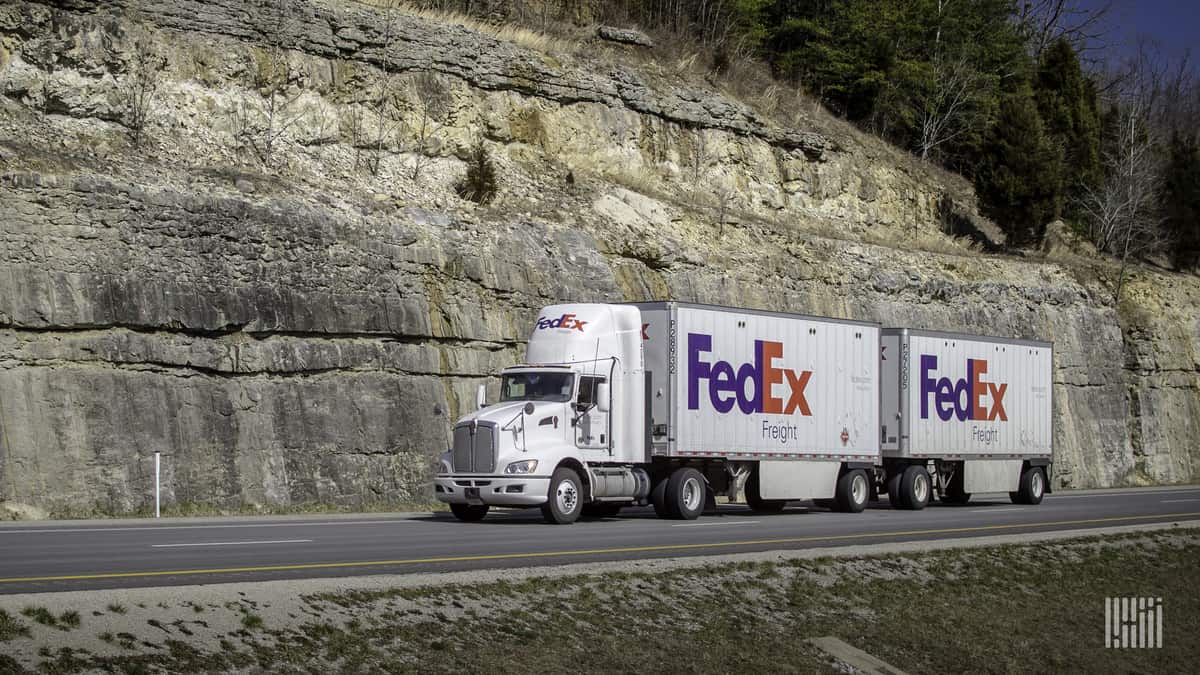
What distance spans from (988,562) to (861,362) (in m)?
10.7

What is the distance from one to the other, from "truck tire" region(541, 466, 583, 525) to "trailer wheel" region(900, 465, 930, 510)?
972 cm

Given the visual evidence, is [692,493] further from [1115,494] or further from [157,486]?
[1115,494]

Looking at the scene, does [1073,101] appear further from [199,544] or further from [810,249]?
[199,544]

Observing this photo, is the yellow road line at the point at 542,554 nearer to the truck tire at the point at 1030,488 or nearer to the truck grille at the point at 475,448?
the truck grille at the point at 475,448

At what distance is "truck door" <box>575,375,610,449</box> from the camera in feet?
83.4

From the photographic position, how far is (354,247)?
33.1m

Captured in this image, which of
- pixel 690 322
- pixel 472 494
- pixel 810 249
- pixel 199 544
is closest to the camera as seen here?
pixel 199 544

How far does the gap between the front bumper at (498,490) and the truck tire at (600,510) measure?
351cm

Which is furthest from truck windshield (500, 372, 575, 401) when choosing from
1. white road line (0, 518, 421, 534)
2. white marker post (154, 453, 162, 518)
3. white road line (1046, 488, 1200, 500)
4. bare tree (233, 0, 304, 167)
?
white road line (1046, 488, 1200, 500)

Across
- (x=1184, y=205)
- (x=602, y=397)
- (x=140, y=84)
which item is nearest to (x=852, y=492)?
(x=602, y=397)

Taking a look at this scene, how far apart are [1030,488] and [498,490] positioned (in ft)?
55.1

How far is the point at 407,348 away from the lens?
33.2m

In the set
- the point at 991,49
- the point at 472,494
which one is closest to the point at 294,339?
the point at 472,494

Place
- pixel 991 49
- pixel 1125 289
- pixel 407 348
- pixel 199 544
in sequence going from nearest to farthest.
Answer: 1. pixel 199 544
2. pixel 407 348
3. pixel 1125 289
4. pixel 991 49
